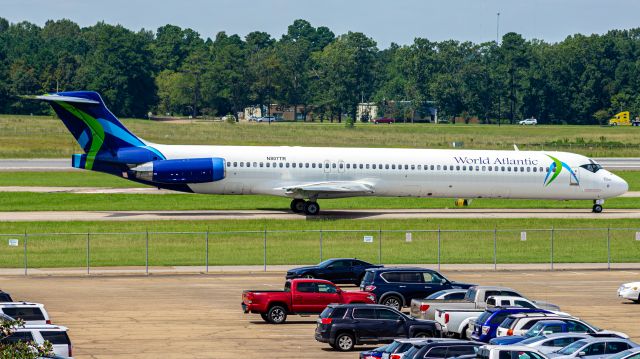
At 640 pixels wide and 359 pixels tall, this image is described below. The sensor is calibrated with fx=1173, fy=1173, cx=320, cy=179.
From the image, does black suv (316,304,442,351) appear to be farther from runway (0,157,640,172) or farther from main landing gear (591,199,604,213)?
runway (0,157,640,172)

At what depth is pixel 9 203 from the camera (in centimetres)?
6881

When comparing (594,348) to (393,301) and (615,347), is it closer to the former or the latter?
(615,347)

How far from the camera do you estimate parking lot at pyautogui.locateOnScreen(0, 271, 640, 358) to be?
31.6m

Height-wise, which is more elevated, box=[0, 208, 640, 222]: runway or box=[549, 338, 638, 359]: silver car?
box=[0, 208, 640, 222]: runway

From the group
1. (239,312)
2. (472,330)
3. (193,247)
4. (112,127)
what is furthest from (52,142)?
(472,330)

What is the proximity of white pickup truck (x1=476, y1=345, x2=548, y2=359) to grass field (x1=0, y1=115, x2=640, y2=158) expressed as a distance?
290 feet

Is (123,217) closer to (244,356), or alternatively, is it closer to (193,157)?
(193,157)

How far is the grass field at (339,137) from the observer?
119062mm

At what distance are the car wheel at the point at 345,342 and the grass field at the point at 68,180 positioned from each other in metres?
51.6

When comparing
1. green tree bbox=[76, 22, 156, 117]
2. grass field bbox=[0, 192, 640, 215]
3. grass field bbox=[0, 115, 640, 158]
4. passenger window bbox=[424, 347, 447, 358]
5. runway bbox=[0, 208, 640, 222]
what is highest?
Answer: green tree bbox=[76, 22, 156, 117]

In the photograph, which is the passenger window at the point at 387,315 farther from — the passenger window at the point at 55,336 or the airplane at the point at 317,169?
the airplane at the point at 317,169

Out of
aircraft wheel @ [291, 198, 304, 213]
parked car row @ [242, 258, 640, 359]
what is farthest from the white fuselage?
parked car row @ [242, 258, 640, 359]

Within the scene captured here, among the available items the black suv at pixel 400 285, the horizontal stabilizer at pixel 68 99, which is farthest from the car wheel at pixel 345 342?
the horizontal stabilizer at pixel 68 99

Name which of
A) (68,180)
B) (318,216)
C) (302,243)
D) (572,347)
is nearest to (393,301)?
(572,347)
